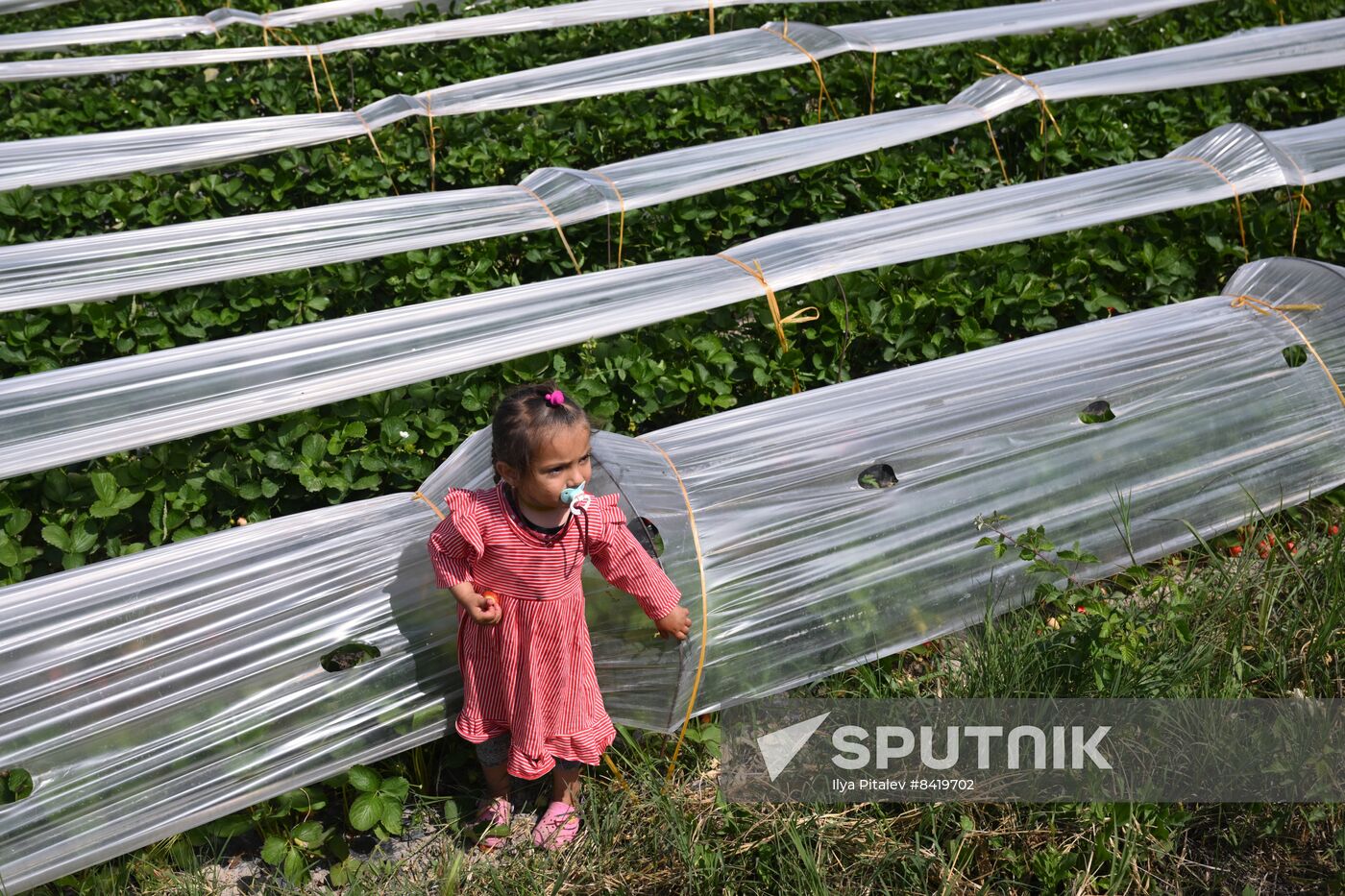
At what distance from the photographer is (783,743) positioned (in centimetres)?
247

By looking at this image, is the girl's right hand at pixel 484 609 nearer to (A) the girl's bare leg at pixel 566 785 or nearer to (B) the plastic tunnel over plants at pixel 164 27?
(A) the girl's bare leg at pixel 566 785

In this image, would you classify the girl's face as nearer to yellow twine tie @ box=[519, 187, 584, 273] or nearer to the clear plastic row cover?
yellow twine tie @ box=[519, 187, 584, 273]

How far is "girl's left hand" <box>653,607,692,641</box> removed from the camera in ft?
7.36

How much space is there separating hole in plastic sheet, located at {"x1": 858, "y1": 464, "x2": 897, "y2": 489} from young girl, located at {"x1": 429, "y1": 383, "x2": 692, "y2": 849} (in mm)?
585

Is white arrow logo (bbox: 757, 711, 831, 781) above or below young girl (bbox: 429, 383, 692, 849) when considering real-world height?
below

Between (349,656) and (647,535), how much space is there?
674 millimetres

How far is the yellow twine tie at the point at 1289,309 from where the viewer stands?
2969mm

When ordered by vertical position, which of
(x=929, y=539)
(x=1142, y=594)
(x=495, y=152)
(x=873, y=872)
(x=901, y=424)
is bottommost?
(x=873, y=872)

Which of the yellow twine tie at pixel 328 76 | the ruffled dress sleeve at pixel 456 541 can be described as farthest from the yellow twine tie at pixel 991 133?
the ruffled dress sleeve at pixel 456 541

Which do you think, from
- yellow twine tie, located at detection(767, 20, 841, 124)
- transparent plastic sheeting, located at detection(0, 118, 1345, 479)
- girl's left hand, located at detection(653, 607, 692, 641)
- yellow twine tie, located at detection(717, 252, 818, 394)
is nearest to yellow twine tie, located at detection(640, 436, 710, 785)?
girl's left hand, located at detection(653, 607, 692, 641)

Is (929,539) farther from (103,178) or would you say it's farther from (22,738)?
(103,178)

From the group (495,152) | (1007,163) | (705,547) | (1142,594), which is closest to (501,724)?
(705,547)

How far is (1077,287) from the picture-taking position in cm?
373

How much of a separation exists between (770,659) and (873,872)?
49 centimetres
